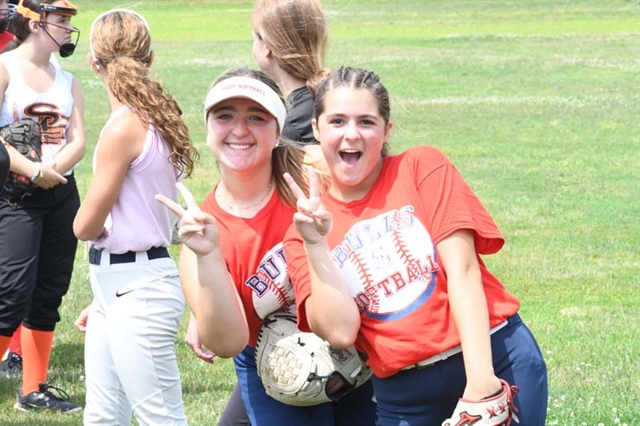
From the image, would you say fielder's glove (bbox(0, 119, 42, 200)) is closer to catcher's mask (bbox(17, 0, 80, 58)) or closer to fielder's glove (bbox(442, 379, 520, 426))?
catcher's mask (bbox(17, 0, 80, 58))

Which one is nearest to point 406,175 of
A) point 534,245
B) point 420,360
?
point 420,360

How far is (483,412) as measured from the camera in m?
3.28

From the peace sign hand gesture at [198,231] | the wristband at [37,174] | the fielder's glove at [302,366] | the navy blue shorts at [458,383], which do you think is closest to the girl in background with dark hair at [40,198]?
the wristband at [37,174]

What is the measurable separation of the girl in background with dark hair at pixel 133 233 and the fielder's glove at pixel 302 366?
835 millimetres

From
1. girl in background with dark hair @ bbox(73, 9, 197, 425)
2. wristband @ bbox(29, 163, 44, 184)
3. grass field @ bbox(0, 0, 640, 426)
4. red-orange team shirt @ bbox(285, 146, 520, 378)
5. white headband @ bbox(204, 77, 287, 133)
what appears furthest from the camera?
grass field @ bbox(0, 0, 640, 426)

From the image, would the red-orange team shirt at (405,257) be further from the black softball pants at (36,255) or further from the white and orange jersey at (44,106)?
the white and orange jersey at (44,106)

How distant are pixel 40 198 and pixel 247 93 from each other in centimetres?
288

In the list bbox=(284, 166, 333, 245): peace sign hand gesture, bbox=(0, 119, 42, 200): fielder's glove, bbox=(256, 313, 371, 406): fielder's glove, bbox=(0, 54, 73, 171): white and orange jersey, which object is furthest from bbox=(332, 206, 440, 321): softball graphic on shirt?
bbox=(0, 54, 73, 171): white and orange jersey

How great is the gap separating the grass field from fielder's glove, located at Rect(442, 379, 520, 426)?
3.69ft

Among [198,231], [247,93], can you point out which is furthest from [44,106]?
[198,231]

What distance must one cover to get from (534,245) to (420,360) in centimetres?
720

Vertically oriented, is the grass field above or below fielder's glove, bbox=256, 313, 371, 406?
below

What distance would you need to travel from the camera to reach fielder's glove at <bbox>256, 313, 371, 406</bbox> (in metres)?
3.75

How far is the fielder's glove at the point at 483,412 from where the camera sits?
328 centimetres
